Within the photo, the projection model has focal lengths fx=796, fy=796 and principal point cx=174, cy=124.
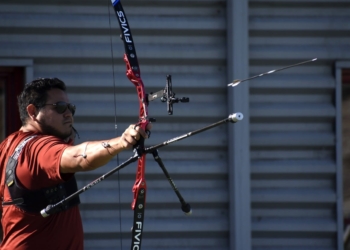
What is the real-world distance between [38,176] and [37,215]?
0.28 metres

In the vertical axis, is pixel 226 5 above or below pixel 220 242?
above

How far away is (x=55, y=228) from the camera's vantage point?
3.81 meters

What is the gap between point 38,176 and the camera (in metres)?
3.56

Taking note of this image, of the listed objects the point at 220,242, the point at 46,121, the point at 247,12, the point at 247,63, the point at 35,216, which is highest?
the point at 247,12

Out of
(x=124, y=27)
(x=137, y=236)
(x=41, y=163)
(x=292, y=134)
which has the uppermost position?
(x=124, y=27)

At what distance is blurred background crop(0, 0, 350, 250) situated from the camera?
215 inches

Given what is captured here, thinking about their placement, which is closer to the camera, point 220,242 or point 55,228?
point 55,228

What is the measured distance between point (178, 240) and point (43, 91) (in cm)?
201

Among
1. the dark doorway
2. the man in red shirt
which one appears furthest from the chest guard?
the dark doorway

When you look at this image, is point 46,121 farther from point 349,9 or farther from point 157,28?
point 349,9

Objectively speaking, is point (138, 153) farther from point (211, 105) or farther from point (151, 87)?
point (211, 105)

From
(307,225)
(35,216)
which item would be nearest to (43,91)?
(35,216)

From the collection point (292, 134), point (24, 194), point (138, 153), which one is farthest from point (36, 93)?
point (292, 134)

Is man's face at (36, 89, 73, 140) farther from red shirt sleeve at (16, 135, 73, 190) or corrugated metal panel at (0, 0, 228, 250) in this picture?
corrugated metal panel at (0, 0, 228, 250)
